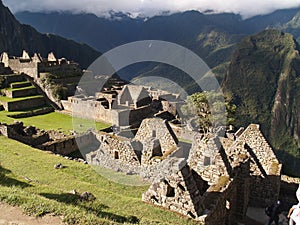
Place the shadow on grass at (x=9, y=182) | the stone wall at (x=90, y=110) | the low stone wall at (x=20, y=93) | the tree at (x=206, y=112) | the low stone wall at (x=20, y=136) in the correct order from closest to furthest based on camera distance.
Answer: the shadow on grass at (x=9, y=182)
the low stone wall at (x=20, y=136)
the tree at (x=206, y=112)
the stone wall at (x=90, y=110)
the low stone wall at (x=20, y=93)

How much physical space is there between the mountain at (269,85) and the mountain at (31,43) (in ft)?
228

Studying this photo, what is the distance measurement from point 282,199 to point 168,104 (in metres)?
21.4

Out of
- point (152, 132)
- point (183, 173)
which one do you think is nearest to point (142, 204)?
point (183, 173)

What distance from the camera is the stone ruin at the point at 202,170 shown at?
684 cm

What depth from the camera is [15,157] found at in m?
11.8

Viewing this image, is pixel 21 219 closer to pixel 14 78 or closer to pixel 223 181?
pixel 223 181

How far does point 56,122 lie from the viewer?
25703 mm

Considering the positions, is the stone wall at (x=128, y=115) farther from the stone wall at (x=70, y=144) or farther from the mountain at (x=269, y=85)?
A: the mountain at (x=269, y=85)

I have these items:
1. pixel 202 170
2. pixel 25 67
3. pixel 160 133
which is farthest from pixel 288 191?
pixel 25 67

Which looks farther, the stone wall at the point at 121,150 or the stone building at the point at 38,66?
the stone building at the point at 38,66

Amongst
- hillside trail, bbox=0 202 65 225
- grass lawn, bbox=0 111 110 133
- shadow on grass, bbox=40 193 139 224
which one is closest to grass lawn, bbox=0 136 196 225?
shadow on grass, bbox=40 193 139 224

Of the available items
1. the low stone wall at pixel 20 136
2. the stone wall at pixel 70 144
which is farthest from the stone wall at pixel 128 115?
the low stone wall at pixel 20 136

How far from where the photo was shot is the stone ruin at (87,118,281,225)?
684 centimetres

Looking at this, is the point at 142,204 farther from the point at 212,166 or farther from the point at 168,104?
the point at 168,104
